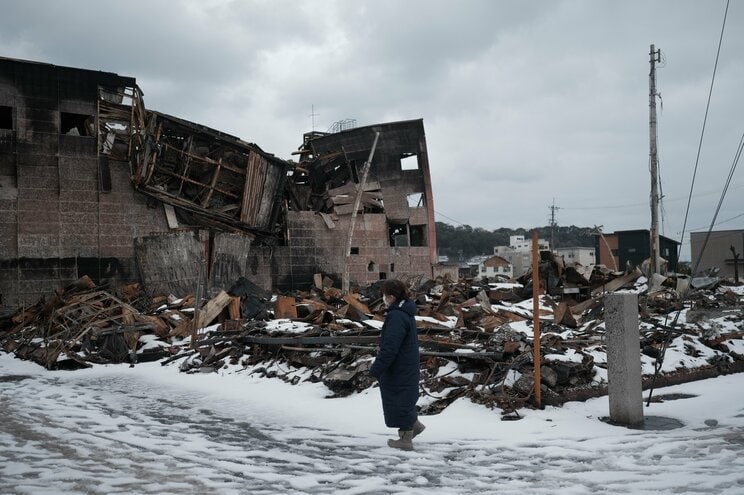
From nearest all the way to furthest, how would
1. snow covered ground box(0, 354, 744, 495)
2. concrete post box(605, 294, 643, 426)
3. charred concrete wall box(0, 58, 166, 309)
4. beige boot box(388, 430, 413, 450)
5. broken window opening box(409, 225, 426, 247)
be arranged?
snow covered ground box(0, 354, 744, 495) → beige boot box(388, 430, 413, 450) → concrete post box(605, 294, 643, 426) → charred concrete wall box(0, 58, 166, 309) → broken window opening box(409, 225, 426, 247)

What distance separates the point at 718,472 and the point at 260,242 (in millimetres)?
18568

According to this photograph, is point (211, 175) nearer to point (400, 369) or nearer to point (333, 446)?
point (333, 446)

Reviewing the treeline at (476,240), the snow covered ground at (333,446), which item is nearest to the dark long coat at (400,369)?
the snow covered ground at (333,446)

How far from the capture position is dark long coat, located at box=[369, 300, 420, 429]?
5.24 m

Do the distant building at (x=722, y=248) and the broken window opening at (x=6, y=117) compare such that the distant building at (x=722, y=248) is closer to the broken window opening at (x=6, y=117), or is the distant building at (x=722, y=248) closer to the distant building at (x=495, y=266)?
the distant building at (x=495, y=266)

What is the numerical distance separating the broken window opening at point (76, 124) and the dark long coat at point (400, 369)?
52.2 feet

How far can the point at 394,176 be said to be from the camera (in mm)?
24859

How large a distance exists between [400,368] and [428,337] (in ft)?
13.0

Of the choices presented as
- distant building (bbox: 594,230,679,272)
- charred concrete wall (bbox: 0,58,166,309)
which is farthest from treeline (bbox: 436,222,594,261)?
charred concrete wall (bbox: 0,58,166,309)

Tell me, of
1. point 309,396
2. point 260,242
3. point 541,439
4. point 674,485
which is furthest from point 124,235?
point 674,485

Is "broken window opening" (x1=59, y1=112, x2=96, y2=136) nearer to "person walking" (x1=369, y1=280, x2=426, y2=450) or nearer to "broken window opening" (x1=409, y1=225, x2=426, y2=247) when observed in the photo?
"broken window opening" (x1=409, y1=225, x2=426, y2=247)

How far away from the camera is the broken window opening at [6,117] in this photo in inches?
666

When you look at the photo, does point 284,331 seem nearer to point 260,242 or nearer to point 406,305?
point 406,305

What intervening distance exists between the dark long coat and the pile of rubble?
5.86 ft
